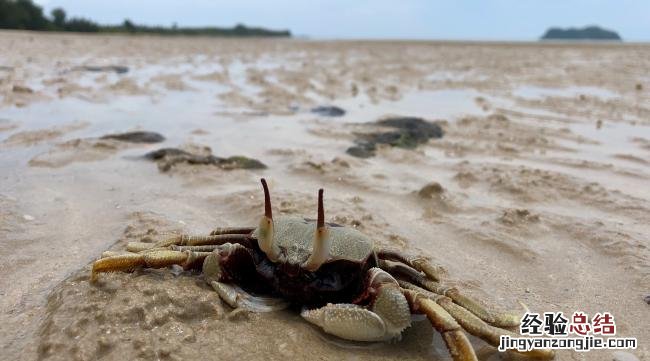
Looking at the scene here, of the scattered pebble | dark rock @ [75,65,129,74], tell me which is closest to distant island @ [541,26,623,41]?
dark rock @ [75,65,129,74]

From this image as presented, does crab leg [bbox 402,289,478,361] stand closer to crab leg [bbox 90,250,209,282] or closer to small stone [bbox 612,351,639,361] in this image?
small stone [bbox 612,351,639,361]

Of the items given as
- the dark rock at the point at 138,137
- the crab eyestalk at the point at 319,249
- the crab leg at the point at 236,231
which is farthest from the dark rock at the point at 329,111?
the crab eyestalk at the point at 319,249

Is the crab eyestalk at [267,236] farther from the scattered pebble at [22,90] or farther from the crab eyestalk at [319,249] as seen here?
the scattered pebble at [22,90]

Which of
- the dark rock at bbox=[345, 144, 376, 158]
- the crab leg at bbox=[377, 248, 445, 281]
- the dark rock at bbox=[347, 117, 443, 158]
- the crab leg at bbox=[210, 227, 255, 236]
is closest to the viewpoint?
the crab leg at bbox=[377, 248, 445, 281]

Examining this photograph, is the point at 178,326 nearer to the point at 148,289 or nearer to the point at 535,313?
the point at 148,289

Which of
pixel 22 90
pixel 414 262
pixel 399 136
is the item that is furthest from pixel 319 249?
pixel 22 90

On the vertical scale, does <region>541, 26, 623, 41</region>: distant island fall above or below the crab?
above

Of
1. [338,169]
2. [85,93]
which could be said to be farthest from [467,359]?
[85,93]
